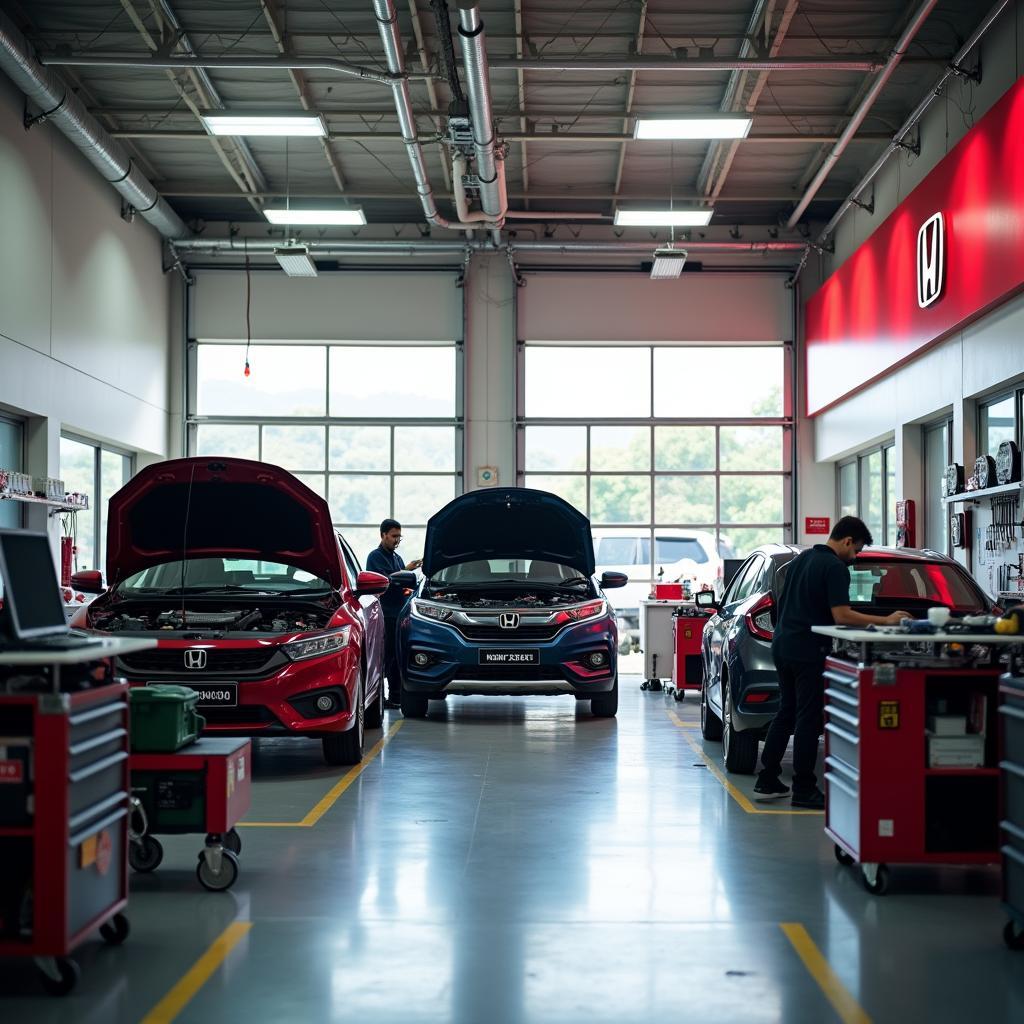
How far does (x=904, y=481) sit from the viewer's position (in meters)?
15.3

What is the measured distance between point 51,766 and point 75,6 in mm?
11045

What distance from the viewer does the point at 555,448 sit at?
67.8 ft

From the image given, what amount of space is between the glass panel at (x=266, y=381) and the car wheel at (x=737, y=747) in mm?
13576

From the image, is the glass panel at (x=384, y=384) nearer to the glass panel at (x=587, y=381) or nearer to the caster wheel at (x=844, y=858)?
the glass panel at (x=587, y=381)

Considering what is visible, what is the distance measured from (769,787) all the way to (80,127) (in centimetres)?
1139

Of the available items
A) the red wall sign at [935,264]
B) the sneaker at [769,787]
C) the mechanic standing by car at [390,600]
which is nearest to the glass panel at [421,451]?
the red wall sign at [935,264]

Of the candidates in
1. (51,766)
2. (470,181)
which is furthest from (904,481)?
(51,766)

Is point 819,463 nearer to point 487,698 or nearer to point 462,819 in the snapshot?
point 487,698

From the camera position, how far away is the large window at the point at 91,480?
16.9 metres

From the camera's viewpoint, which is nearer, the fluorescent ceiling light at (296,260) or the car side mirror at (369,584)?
the car side mirror at (369,584)

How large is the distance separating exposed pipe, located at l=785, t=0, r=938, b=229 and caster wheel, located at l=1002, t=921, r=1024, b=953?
29.8ft

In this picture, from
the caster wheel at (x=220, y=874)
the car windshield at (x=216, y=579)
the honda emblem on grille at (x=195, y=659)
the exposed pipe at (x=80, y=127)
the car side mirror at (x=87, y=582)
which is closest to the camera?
the caster wheel at (x=220, y=874)

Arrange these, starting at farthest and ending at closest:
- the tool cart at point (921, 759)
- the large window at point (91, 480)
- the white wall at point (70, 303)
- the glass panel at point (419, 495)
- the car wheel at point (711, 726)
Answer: the glass panel at point (419, 495), the large window at point (91, 480), the white wall at point (70, 303), the car wheel at point (711, 726), the tool cart at point (921, 759)

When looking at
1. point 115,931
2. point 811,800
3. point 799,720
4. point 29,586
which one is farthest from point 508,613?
point 29,586
